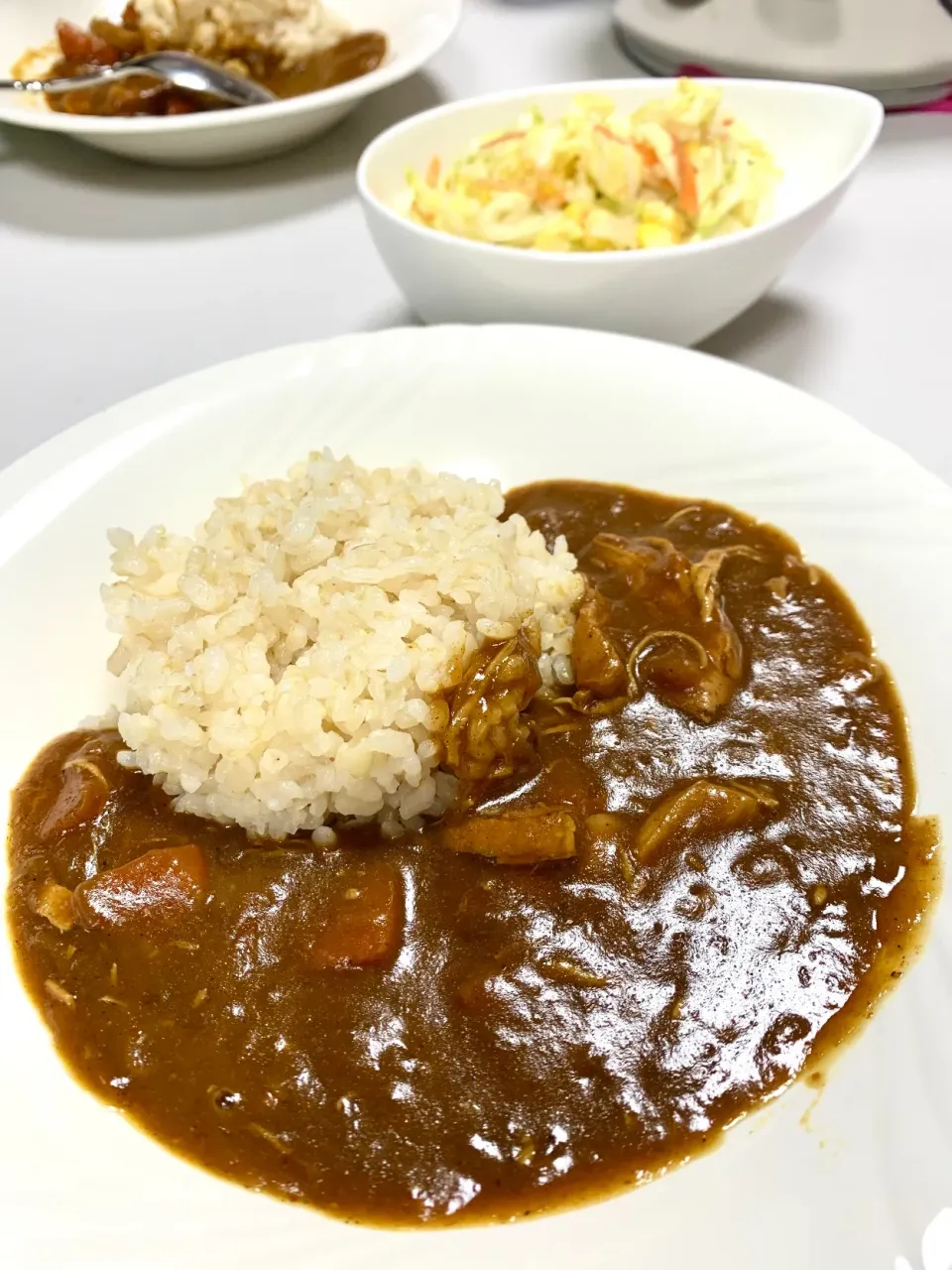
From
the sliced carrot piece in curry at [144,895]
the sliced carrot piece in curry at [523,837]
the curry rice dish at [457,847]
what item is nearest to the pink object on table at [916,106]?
the curry rice dish at [457,847]

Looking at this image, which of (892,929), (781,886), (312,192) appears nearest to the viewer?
(892,929)

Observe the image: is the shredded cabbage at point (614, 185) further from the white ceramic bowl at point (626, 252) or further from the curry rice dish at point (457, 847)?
the curry rice dish at point (457, 847)

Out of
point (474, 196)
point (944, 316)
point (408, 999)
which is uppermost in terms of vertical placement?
point (474, 196)

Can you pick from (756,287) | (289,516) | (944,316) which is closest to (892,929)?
(289,516)

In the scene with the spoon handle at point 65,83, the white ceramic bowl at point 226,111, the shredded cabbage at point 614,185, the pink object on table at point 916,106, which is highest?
the spoon handle at point 65,83

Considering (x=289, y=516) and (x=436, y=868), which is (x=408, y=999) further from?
(x=289, y=516)

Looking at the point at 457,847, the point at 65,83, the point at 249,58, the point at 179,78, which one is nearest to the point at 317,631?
the point at 457,847
